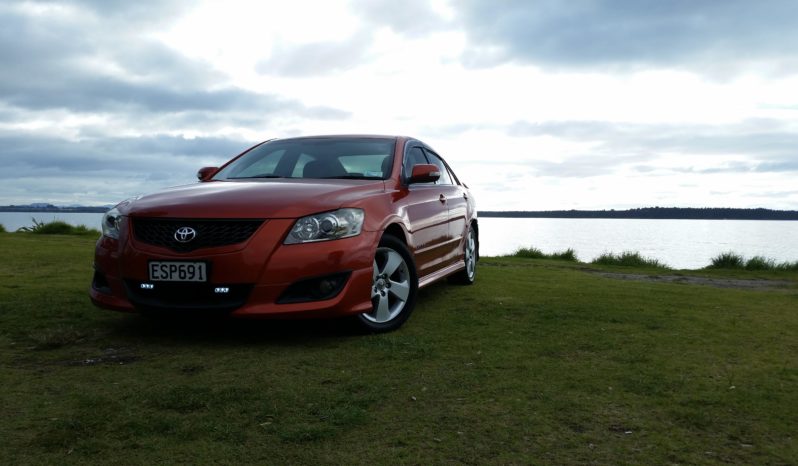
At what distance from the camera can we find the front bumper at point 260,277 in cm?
404

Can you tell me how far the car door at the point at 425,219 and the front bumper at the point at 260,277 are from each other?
1.06 metres

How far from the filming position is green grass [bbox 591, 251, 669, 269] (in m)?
15.2

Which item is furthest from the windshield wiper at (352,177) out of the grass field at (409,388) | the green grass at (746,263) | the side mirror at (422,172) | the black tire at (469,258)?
the green grass at (746,263)

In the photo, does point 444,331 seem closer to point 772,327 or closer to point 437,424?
point 437,424

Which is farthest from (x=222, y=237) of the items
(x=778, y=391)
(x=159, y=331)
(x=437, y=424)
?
(x=778, y=391)

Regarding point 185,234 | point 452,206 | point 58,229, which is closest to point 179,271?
point 185,234

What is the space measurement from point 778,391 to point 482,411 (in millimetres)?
1590

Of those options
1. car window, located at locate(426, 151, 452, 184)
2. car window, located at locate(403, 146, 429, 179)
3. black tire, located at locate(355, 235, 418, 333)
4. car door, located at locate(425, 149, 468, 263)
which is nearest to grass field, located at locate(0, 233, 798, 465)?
black tire, located at locate(355, 235, 418, 333)

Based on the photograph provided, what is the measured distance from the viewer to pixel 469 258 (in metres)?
7.43

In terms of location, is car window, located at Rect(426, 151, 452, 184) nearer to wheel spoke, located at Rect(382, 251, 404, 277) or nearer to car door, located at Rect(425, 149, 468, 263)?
car door, located at Rect(425, 149, 468, 263)

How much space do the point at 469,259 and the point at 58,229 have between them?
1295 cm

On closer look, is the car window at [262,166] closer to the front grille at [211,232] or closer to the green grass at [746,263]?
the front grille at [211,232]

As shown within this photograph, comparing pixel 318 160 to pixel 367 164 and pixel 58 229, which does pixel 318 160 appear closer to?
pixel 367 164

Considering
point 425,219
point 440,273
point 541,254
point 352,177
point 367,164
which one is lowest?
point 541,254
